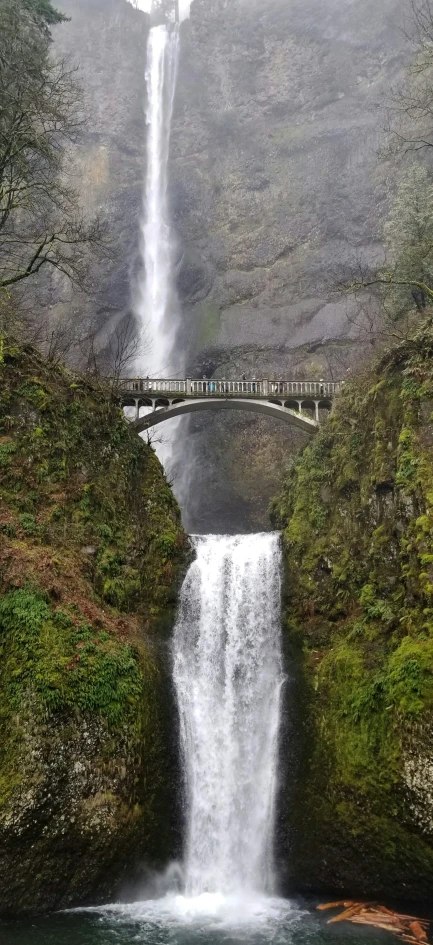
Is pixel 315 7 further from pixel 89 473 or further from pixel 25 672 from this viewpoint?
pixel 25 672

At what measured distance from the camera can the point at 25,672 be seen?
10.5m

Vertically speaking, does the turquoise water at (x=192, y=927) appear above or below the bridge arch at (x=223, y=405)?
below

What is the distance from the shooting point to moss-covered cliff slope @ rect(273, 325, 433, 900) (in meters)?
10.1

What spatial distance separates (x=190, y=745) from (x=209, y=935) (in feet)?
11.4

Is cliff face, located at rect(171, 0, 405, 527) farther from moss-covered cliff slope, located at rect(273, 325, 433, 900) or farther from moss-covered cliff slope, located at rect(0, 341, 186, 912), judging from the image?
moss-covered cliff slope, located at rect(0, 341, 186, 912)

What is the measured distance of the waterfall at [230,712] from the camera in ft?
36.5

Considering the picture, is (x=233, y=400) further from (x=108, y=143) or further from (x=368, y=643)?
(x=108, y=143)

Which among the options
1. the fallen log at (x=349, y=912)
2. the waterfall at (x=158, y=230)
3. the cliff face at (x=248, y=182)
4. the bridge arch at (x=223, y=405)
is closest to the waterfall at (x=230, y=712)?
the fallen log at (x=349, y=912)

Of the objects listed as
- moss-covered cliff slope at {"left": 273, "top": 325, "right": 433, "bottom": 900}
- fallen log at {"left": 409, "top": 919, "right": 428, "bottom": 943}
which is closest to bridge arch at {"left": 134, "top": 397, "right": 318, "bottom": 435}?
moss-covered cliff slope at {"left": 273, "top": 325, "right": 433, "bottom": 900}

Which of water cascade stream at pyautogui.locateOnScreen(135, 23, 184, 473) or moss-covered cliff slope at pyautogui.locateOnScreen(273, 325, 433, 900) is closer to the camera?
moss-covered cliff slope at pyautogui.locateOnScreen(273, 325, 433, 900)

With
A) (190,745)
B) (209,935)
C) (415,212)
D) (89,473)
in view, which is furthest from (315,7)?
(209,935)

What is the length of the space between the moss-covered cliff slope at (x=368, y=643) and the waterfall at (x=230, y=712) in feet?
1.67

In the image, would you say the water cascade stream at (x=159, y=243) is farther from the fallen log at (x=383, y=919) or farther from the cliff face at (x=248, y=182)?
the fallen log at (x=383, y=919)

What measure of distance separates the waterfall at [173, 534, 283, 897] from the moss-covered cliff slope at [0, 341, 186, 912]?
53 cm
